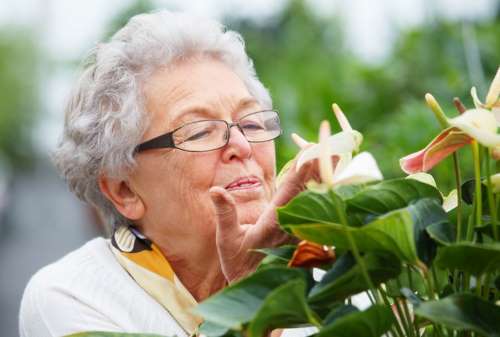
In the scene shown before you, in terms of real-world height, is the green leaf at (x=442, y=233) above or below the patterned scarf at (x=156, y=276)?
above

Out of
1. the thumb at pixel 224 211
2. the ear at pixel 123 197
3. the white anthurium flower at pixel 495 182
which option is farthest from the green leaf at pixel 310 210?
the ear at pixel 123 197

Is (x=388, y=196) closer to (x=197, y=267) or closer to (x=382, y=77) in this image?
(x=197, y=267)

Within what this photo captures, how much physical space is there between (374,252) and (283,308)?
164 mm

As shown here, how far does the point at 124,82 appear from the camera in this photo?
87.9 inches

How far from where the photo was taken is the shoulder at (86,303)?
6.73 feet

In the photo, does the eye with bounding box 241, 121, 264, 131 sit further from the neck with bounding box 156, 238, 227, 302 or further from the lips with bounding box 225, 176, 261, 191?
the neck with bounding box 156, 238, 227, 302

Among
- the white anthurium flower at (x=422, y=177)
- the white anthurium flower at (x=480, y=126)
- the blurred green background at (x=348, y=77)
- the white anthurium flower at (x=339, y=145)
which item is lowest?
the blurred green background at (x=348, y=77)

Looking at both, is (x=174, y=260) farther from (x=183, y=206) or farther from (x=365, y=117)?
(x=365, y=117)

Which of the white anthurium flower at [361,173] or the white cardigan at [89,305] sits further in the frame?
the white cardigan at [89,305]

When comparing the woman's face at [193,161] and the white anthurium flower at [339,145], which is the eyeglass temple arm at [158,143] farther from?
the white anthurium flower at [339,145]

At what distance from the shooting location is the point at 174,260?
2.25m

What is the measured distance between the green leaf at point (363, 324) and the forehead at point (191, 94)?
3.45 ft

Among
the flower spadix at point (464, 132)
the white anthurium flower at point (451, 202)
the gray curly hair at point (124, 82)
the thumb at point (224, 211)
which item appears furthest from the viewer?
the gray curly hair at point (124, 82)

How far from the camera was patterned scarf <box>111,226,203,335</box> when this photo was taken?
6.98 feet
